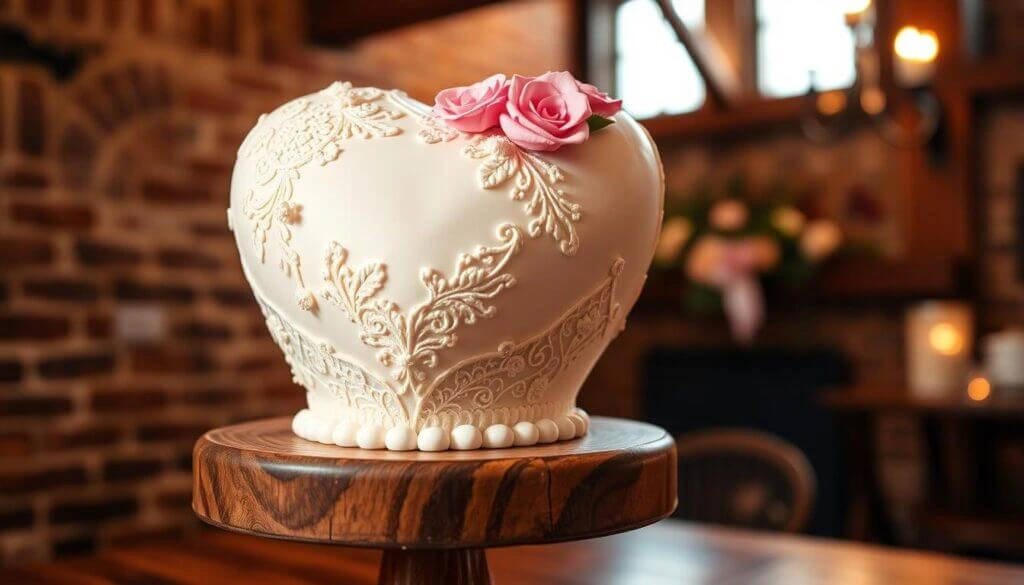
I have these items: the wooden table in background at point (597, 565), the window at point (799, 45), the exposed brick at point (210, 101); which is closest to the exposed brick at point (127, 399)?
the exposed brick at point (210, 101)

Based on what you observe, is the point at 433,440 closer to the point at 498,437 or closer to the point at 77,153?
the point at 498,437

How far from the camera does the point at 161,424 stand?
264cm

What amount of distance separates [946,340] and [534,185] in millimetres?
2466

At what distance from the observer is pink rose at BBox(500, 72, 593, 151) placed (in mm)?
741

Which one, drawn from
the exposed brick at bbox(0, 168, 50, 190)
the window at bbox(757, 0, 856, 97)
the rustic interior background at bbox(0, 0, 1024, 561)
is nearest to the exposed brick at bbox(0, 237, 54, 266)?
the rustic interior background at bbox(0, 0, 1024, 561)

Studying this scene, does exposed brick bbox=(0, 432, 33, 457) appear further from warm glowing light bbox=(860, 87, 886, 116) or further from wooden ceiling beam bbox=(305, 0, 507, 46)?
warm glowing light bbox=(860, 87, 886, 116)

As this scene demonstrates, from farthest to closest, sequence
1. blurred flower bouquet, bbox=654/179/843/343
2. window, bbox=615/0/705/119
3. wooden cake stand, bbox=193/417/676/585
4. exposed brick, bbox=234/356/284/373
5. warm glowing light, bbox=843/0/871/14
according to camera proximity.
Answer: window, bbox=615/0/705/119
blurred flower bouquet, bbox=654/179/843/343
exposed brick, bbox=234/356/284/373
warm glowing light, bbox=843/0/871/14
wooden cake stand, bbox=193/417/676/585

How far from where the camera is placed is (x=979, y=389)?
263 centimetres

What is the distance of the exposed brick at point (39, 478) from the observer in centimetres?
233

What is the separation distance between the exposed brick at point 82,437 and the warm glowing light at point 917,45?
2263 mm

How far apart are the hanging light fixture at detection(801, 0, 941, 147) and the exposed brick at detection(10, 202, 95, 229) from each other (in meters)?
1.94

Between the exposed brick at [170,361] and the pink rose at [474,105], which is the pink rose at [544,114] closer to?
the pink rose at [474,105]

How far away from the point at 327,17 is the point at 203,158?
2.09 ft

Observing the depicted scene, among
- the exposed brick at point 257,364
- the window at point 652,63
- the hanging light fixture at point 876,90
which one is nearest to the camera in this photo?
the hanging light fixture at point 876,90
